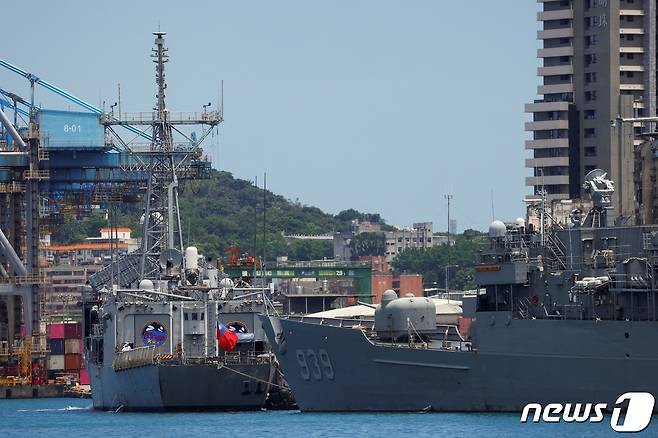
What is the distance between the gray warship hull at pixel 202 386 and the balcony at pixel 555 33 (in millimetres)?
48315

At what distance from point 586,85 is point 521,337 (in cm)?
5516

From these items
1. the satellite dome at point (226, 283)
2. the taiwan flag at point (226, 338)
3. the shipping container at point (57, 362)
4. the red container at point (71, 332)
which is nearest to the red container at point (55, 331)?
the shipping container at point (57, 362)

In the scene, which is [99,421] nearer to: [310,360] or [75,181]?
[310,360]

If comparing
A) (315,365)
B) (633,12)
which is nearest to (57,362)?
(633,12)

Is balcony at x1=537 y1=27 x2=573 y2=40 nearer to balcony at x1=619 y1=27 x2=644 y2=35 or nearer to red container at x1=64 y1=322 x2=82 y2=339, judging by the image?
balcony at x1=619 y1=27 x2=644 y2=35

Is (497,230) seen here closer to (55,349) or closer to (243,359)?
(243,359)

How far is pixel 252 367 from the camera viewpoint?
2411 inches

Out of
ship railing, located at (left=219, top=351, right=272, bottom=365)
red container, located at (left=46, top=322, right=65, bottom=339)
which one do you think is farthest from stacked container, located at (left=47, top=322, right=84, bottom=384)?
ship railing, located at (left=219, top=351, right=272, bottom=365)

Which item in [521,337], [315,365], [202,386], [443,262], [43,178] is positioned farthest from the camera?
[443,262]

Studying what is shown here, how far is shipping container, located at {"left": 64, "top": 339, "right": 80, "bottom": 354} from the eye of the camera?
99000mm

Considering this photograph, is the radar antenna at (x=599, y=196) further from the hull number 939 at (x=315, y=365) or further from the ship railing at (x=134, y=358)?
the ship railing at (x=134, y=358)

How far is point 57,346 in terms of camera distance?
10031 cm

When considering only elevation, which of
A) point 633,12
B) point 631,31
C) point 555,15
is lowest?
point 631,31

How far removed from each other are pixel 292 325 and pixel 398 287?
78036 millimetres
